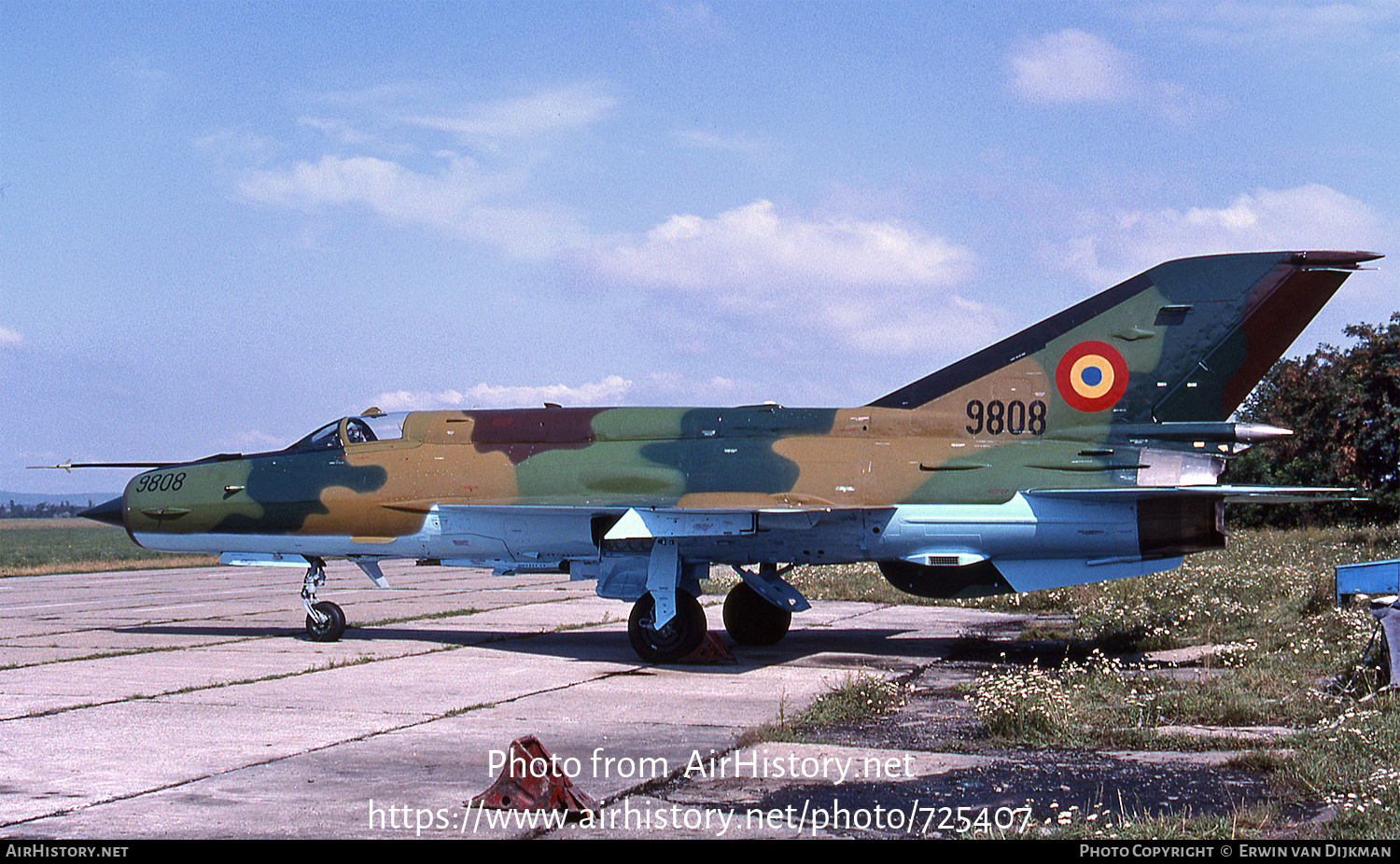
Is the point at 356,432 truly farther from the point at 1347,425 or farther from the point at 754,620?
the point at 1347,425

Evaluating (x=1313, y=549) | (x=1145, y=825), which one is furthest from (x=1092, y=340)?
(x=1313, y=549)

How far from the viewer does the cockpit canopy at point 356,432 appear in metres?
15.1

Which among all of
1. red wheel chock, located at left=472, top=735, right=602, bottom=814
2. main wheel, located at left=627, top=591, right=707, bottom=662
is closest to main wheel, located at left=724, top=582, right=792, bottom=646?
main wheel, located at left=627, top=591, right=707, bottom=662

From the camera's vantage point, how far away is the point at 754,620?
1504 cm

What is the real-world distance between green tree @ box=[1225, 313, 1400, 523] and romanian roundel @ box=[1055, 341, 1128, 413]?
26135 millimetres

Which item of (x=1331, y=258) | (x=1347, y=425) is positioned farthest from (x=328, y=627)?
(x=1347, y=425)

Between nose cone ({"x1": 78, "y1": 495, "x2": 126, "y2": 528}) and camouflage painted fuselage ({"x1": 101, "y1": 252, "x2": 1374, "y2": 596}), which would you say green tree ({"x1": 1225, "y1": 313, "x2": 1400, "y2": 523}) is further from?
nose cone ({"x1": 78, "y1": 495, "x2": 126, "y2": 528})

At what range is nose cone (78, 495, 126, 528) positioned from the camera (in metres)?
16.0

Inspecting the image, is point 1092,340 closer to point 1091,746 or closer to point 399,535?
point 1091,746

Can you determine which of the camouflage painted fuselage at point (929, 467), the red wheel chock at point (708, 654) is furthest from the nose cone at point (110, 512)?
the red wheel chock at point (708, 654)

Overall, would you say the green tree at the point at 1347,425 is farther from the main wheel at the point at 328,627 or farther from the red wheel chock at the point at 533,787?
the red wheel chock at the point at 533,787

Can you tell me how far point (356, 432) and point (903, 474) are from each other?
7122mm

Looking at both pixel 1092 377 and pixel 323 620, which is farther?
pixel 323 620

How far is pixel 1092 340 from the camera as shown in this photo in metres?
13.0
